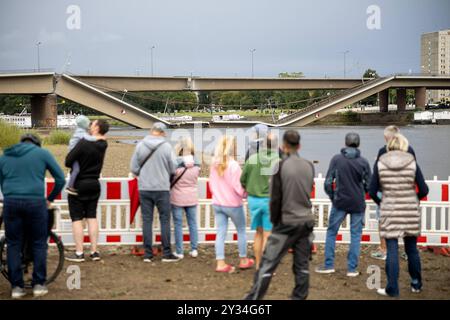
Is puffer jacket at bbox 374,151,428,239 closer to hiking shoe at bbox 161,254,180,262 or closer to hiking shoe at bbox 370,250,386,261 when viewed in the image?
hiking shoe at bbox 370,250,386,261

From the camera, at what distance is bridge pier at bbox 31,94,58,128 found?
69.1m

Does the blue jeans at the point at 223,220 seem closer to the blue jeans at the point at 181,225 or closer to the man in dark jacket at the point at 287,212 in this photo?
the blue jeans at the point at 181,225

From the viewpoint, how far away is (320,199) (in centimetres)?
1112

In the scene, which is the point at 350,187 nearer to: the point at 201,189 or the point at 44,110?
the point at 201,189

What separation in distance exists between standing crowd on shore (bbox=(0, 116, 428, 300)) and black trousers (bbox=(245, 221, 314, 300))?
10mm

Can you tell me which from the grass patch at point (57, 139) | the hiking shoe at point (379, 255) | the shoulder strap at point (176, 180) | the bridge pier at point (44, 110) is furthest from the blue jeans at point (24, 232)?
the bridge pier at point (44, 110)

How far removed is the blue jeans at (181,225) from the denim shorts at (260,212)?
1.67 m

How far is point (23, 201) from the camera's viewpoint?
7.56m

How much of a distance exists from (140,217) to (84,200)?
4.35ft

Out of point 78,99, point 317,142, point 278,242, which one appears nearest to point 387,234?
point 278,242

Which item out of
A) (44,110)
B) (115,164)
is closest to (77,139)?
(115,164)

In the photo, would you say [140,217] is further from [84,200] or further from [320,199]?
[320,199]

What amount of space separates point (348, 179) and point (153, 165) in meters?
2.67

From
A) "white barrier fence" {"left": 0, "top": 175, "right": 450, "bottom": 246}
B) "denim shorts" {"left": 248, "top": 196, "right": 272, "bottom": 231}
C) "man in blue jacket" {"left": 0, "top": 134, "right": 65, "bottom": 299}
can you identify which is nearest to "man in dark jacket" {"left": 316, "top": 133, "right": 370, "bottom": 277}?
"denim shorts" {"left": 248, "top": 196, "right": 272, "bottom": 231}
